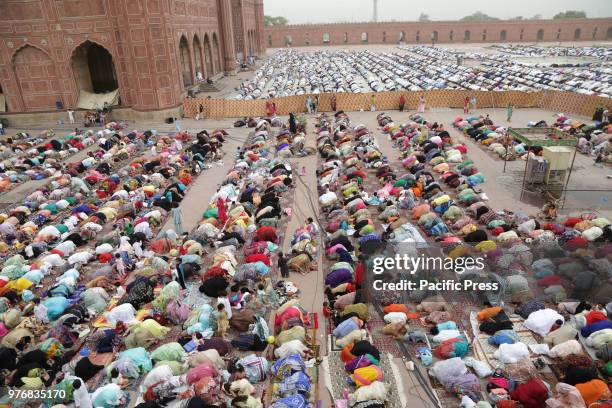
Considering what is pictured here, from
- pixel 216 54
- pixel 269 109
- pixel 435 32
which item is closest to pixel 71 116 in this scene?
pixel 269 109

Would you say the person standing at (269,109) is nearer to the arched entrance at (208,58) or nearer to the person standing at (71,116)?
the person standing at (71,116)

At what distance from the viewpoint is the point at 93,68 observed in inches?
1208

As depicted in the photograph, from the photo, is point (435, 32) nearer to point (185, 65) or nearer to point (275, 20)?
point (275, 20)

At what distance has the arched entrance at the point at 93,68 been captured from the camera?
90.3ft

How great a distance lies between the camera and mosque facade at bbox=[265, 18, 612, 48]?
279ft

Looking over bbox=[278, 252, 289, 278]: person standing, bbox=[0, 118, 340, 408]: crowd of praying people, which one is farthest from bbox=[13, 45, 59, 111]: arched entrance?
bbox=[278, 252, 289, 278]: person standing

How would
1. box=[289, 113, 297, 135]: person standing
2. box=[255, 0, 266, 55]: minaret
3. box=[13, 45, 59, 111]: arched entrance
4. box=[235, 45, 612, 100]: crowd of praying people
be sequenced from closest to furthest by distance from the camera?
box=[289, 113, 297, 135]: person standing < box=[13, 45, 59, 111]: arched entrance < box=[235, 45, 612, 100]: crowd of praying people < box=[255, 0, 266, 55]: minaret

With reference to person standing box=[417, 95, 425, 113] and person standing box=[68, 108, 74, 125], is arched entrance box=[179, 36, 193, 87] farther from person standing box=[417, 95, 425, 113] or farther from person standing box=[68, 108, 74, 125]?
person standing box=[417, 95, 425, 113]

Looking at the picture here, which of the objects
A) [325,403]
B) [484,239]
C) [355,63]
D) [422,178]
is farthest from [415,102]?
[355,63]

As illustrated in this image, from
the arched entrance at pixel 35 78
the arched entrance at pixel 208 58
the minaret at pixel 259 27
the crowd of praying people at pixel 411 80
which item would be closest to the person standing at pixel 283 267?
the crowd of praying people at pixel 411 80

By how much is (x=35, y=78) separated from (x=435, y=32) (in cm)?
8037

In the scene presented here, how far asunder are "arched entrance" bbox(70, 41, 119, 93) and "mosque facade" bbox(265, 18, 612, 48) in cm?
6393

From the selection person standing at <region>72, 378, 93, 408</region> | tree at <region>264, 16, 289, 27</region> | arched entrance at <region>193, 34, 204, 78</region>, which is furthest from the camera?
tree at <region>264, 16, 289, 27</region>

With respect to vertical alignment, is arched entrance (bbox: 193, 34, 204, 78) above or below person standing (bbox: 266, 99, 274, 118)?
above
